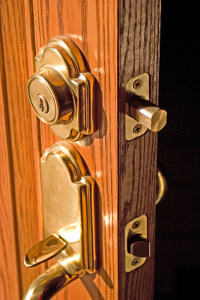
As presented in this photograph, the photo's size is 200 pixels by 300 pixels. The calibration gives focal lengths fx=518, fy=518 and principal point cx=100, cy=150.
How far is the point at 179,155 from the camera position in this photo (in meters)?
1.11

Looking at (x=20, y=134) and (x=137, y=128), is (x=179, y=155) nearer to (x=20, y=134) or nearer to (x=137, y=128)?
(x=20, y=134)

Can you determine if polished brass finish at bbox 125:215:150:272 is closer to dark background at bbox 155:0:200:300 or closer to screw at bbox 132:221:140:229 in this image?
screw at bbox 132:221:140:229

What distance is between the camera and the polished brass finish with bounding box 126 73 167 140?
1.68 feet

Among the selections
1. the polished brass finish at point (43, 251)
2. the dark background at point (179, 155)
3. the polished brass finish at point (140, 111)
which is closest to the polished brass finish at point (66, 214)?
the polished brass finish at point (43, 251)

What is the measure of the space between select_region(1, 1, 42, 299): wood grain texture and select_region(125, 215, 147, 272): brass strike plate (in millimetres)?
195

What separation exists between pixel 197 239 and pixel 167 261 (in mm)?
85

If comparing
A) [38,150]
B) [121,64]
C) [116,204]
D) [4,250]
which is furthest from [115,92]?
[4,250]

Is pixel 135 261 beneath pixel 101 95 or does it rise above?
beneath

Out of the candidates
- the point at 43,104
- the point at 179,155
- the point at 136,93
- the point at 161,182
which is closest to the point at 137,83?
the point at 136,93

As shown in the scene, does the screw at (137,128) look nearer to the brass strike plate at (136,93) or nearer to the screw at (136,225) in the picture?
the brass strike plate at (136,93)

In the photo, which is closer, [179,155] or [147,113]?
[147,113]

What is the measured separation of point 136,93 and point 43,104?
12 centimetres

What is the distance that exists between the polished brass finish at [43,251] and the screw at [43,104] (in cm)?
18

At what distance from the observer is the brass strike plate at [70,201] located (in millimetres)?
617
